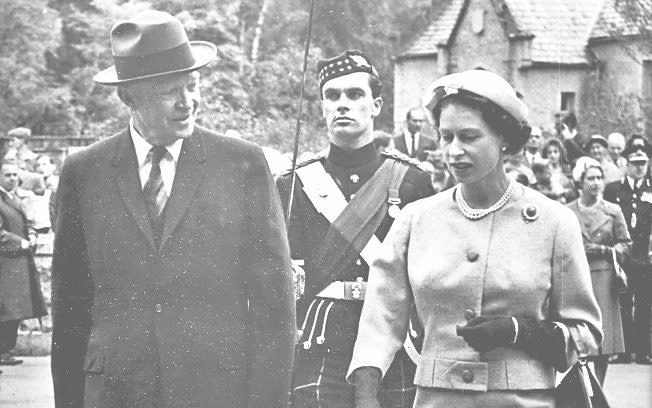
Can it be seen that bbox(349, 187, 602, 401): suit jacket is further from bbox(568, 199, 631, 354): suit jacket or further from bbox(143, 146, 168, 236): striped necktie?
bbox(568, 199, 631, 354): suit jacket

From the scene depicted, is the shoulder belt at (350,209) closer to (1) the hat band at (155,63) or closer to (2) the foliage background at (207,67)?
(1) the hat band at (155,63)

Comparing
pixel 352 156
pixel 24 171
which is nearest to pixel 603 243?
pixel 352 156

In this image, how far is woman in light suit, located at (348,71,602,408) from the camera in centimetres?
433

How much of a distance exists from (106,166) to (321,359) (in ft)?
6.25

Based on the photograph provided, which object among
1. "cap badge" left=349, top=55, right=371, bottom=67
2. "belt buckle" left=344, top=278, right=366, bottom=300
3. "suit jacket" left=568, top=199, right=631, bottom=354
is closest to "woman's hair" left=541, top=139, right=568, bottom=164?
"suit jacket" left=568, top=199, right=631, bottom=354

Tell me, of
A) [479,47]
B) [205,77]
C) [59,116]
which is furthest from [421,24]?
[205,77]

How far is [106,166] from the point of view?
473 centimetres

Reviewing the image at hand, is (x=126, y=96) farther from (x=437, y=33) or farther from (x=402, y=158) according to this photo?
(x=437, y=33)

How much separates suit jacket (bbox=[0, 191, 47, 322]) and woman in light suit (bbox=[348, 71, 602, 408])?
30.3 ft

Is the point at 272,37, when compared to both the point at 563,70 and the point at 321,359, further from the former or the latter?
the point at 321,359

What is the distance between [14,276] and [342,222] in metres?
7.67

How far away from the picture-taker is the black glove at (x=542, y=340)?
4.26 metres

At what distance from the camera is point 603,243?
12633 millimetres

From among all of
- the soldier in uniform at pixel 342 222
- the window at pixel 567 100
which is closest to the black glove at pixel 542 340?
the soldier in uniform at pixel 342 222
